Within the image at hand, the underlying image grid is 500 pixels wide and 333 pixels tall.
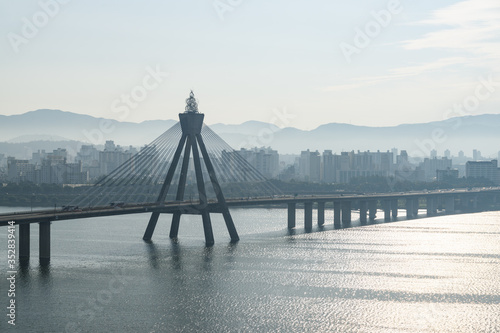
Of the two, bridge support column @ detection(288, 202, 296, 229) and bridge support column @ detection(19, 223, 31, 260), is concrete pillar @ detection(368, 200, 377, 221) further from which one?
bridge support column @ detection(19, 223, 31, 260)

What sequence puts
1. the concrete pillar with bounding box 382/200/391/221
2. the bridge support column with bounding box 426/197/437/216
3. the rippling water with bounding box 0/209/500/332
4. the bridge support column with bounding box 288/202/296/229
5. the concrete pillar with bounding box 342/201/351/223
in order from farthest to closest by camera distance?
the bridge support column with bounding box 426/197/437/216 < the concrete pillar with bounding box 382/200/391/221 < the concrete pillar with bounding box 342/201/351/223 < the bridge support column with bounding box 288/202/296/229 < the rippling water with bounding box 0/209/500/332

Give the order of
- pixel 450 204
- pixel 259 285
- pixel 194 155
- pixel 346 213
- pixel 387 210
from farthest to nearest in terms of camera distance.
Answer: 1. pixel 450 204
2. pixel 387 210
3. pixel 346 213
4. pixel 194 155
5. pixel 259 285

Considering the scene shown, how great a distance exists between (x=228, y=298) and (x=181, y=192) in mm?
25157

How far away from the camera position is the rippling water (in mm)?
35000

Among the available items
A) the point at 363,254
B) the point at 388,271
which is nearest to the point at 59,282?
the point at 388,271

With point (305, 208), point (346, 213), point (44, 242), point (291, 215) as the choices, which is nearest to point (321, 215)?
point (346, 213)

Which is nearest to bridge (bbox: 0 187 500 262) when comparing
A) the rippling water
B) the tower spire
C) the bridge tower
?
the bridge tower

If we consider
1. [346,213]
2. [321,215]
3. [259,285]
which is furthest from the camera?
[346,213]

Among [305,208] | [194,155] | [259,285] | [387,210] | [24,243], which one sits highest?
[194,155]

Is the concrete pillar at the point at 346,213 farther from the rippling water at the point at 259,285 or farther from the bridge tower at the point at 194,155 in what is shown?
the bridge tower at the point at 194,155

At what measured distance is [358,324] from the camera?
34.7 m

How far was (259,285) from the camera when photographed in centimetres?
4375

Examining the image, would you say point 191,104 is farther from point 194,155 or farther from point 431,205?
point 431,205

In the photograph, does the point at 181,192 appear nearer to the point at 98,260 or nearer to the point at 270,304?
the point at 98,260
